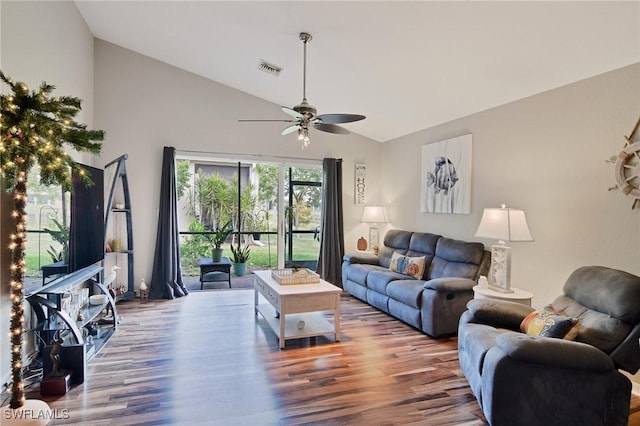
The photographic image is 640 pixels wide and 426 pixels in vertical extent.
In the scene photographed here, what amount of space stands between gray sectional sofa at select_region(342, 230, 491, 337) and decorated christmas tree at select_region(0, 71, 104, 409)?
3437mm

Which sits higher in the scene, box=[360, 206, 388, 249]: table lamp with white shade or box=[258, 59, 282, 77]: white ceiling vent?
box=[258, 59, 282, 77]: white ceiling vent

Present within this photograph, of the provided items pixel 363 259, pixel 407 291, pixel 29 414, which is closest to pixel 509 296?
pixel 407 291

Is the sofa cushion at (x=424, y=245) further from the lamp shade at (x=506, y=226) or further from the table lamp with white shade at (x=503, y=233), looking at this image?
the lamp shade at (x=506, y=226)

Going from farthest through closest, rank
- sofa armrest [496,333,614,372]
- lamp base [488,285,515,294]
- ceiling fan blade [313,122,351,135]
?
ceiling fan blade [313,122,351,135] < lamp base [488,285,515,294] < sofa armrest [496,333,614,372]

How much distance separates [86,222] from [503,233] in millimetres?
4123

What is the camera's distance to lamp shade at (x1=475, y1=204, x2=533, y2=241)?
10.6 feet

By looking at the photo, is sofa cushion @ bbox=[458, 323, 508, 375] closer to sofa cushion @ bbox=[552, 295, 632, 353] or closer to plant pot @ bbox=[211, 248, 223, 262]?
sofa cushion @ bbox=[552, 295, 632, 353]

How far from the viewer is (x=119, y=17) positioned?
4.30 m

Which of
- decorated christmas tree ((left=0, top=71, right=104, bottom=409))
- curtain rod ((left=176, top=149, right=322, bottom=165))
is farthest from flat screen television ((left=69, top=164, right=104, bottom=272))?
curtain rod ((left=176, top=149, right=322, bottom=165))

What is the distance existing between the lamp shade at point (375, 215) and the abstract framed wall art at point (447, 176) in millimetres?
837

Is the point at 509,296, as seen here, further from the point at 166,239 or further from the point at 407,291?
the point at 166,239

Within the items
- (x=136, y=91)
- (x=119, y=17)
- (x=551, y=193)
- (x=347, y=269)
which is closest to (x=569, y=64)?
(x=551, y=193)

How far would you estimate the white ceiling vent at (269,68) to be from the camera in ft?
14.7

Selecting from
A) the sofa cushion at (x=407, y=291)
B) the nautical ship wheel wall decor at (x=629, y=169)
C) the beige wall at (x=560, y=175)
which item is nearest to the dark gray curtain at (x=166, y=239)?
the sofa cushion at (x=407, y=291)
